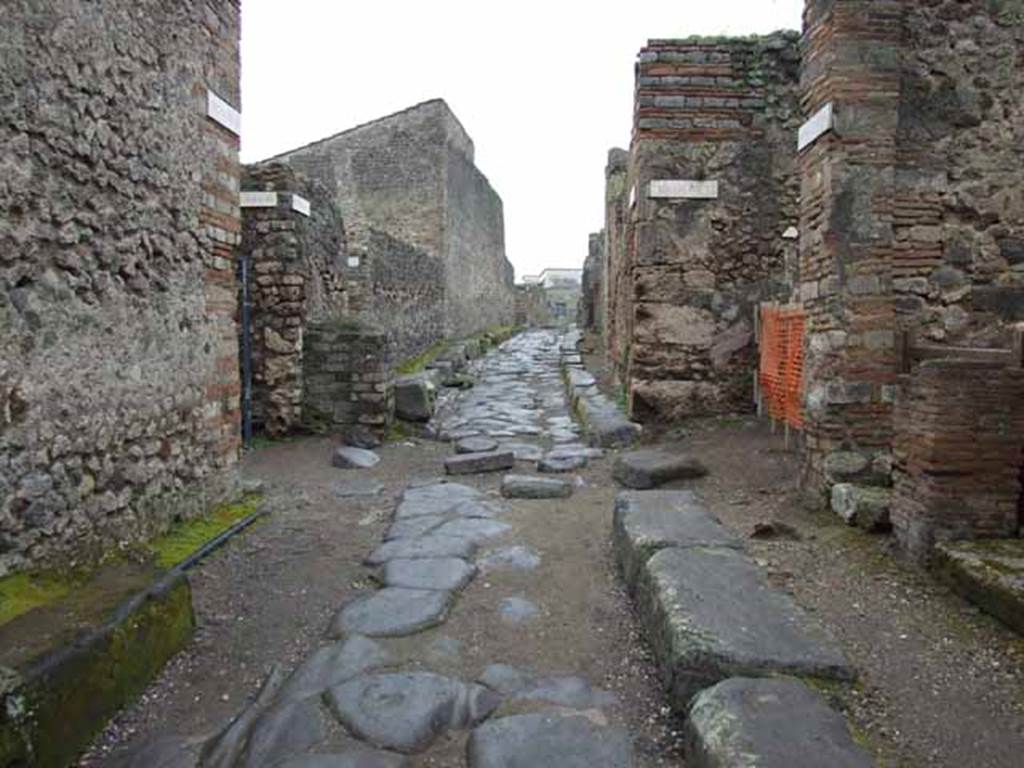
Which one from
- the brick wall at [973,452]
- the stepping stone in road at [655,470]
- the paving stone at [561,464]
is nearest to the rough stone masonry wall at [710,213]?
the paving stone at [561,464]

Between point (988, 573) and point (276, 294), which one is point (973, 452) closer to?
point (988, 573)

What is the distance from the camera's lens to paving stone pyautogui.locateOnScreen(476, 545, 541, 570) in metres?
4.21

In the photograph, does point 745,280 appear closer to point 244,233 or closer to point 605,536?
point 605,536

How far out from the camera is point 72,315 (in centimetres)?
332

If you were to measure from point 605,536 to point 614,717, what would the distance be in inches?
87.5

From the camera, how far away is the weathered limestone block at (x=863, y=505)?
14.1 ft

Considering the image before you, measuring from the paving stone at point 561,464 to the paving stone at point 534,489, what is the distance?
0.79 m

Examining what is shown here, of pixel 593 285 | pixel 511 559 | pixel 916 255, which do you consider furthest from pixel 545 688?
pixel 593 285

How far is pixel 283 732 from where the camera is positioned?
249 cm

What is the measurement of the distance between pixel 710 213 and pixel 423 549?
5.25m

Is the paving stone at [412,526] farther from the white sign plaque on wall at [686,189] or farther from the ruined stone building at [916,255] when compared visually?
the white sign plaque on wall at [686,189]

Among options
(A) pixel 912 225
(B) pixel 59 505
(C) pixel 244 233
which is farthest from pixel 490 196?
(B) pixel 59 505

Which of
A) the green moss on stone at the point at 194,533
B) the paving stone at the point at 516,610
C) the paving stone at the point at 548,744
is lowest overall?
the paving stone at the point at 516,610

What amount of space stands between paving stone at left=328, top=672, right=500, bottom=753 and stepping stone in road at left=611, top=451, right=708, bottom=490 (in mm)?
3486
